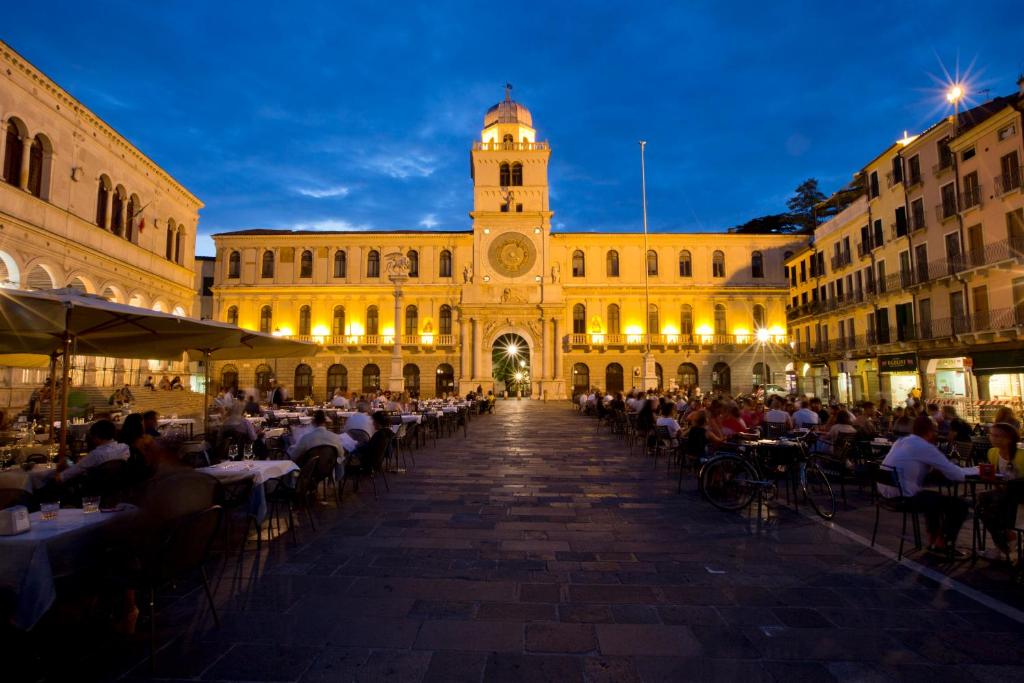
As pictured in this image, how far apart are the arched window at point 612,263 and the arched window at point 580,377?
23.6 feet

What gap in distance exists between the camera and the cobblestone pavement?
113 inches

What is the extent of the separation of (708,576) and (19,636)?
4410 mm

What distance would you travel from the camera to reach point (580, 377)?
1499 inches

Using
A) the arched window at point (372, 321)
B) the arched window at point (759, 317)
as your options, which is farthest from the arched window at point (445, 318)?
the arched window at point (759, 317)

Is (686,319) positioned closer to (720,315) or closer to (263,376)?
(720,315)

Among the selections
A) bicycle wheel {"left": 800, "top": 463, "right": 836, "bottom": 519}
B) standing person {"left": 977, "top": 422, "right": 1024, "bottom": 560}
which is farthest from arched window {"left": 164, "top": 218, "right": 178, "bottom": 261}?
standing person {"left": 977, "top": 422, "right": 1024, "bottom": 560}

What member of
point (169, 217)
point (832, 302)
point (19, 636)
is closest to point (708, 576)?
point (19, 636)

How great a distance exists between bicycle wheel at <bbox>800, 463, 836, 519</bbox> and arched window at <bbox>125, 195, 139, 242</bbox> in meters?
28.0

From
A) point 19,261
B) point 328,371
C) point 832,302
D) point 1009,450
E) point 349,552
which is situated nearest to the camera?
point 349,552

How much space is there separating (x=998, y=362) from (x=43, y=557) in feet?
87.3

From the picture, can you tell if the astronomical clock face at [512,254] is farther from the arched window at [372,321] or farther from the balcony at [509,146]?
the arched window at [372,321]

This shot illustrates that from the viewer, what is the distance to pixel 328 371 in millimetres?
38062

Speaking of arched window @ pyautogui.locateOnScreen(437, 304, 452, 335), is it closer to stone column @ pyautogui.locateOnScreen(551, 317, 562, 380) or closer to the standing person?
stone column @ pyautogui.locateOnScreen(551, 317, 562, 380)

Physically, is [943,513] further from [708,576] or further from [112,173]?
[112,173]
